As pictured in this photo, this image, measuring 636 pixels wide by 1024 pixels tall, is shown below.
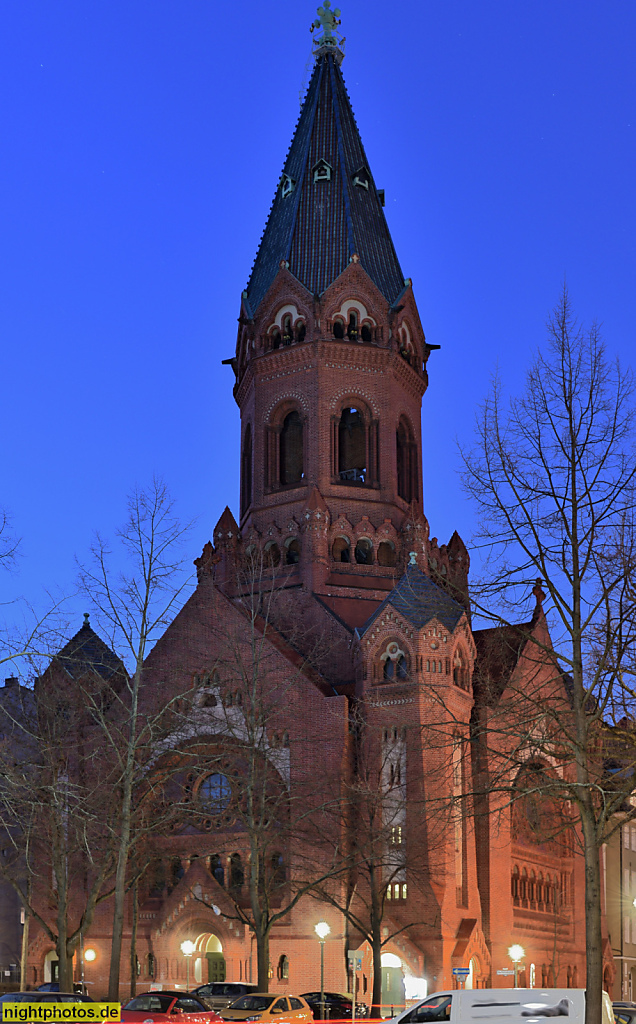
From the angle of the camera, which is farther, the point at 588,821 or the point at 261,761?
the point at 261,761

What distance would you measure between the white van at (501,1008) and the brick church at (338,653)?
37.7ft

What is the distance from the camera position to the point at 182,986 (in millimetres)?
49219

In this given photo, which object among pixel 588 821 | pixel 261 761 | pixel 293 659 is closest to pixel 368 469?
pixel 293 659

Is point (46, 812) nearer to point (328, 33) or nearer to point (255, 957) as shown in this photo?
point (255, 957)

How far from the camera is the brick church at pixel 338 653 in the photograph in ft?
153

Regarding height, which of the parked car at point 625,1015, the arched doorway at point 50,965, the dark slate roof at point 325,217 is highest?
the dark slate roof at point 325,217

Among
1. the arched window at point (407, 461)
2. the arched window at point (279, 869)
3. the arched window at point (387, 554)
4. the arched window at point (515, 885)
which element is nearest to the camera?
the arched window at point (279, 869)

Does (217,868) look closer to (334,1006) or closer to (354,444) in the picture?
(334,1006)

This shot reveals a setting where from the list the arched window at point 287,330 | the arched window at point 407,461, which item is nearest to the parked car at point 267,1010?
the arched window at point 407,461

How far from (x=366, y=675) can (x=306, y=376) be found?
672 inches

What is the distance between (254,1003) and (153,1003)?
2613 millimetres

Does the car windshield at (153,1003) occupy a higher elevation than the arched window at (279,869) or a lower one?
lower

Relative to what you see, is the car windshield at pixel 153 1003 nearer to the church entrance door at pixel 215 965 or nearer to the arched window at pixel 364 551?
the church entrance door at pixel 215 965

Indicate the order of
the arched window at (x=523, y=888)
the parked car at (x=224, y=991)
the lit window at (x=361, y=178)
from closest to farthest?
1. the parked car at (x=224, y=991)
2. the arched window at (x=523, y=888)
3. the lit window at (x=361, y=178)
